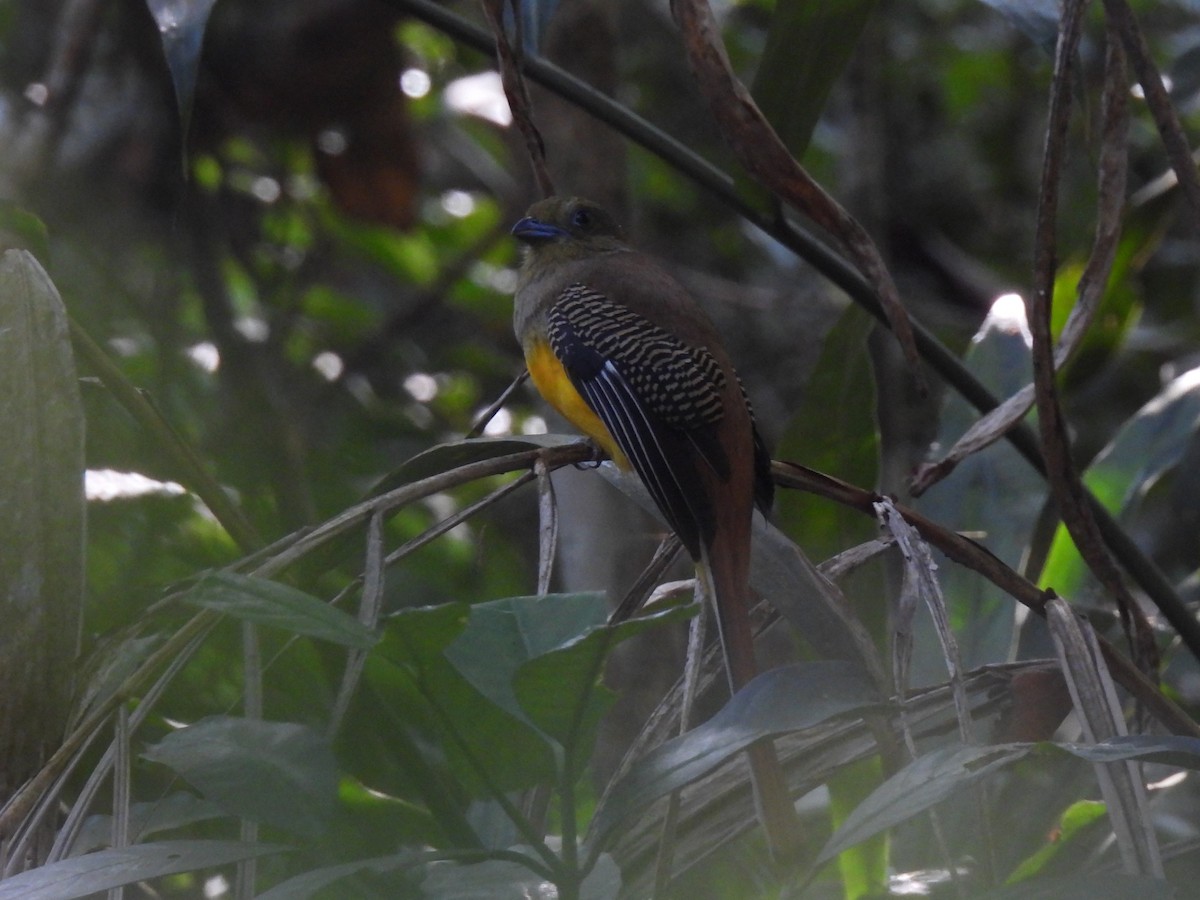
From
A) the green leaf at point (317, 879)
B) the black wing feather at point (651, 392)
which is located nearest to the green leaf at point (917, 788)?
the green leaf at point (317, 879)

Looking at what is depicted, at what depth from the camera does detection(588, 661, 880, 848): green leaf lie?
98cm

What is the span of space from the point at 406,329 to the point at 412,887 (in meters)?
3.15

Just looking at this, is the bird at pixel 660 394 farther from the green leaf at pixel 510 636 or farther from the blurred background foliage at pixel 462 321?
the green leaf at pixel 510 636

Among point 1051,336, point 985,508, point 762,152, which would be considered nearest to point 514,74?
point 762,152

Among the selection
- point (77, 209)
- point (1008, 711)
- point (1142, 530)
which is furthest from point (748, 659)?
point (77, 209)

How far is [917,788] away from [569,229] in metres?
2.04

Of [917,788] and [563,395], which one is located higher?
[563,395]

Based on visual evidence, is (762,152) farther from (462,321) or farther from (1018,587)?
(462,321)

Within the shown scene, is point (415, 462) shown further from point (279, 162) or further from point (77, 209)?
point (279, 162)

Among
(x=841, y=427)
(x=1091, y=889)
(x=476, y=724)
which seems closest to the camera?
(x=1091, y=889)

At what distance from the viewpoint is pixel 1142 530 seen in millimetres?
2805

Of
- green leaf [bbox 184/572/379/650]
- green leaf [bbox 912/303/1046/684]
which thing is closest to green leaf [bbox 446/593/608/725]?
green leaf [bbox 184/572/379/650]

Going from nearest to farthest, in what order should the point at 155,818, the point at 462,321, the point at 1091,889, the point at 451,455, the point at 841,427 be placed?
the point at 1091,889
the point at 155,818
the point at 451,455
the point at 841,427
the point at 462,321

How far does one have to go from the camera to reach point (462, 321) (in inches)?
176
